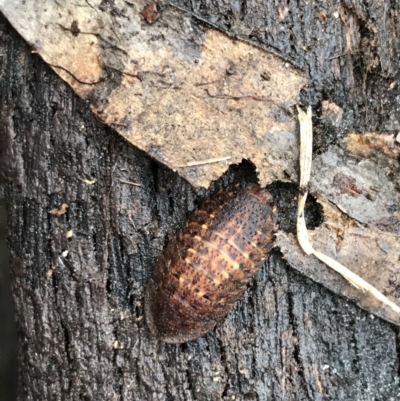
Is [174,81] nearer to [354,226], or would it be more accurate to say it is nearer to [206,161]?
[206,161]

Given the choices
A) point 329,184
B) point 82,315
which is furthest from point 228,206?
point 82,315

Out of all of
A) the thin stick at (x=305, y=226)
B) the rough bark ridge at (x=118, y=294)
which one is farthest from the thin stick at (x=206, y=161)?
the thin stick at (x=305, y=226)

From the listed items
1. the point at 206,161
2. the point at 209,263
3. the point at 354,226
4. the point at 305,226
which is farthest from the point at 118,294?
the point at 354,226

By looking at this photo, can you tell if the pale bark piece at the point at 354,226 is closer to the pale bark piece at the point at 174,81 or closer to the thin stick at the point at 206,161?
the pale bark piece at the point at 174,81

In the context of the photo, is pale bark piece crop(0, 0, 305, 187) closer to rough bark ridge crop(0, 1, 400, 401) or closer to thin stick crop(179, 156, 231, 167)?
thin stick crop(179, 156, 231, 167)

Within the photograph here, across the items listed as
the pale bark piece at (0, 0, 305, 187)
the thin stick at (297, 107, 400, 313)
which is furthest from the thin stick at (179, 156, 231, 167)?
the thin stick at (297, 107, 400, 313)

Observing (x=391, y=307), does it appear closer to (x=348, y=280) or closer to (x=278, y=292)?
(x=348, y=280)
